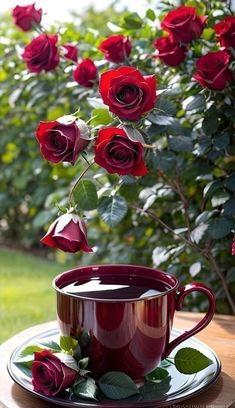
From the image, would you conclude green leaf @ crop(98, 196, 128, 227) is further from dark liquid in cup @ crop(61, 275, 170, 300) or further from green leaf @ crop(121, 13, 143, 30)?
green leaf @ crop(121, 13, 143, 30)

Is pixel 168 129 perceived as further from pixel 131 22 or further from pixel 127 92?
pixel 127 92

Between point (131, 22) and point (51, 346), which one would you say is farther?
point (131, 22)

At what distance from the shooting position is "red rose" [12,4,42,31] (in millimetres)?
1496

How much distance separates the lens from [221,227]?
137 cm

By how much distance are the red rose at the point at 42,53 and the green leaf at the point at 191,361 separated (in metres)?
0.78

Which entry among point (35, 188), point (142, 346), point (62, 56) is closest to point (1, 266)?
point (35, 188)

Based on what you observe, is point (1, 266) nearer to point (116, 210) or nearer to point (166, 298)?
point (116, 210)

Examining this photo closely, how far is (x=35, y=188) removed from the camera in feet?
10.5

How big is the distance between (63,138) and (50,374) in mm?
309


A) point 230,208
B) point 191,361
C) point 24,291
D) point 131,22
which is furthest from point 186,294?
point 24,291

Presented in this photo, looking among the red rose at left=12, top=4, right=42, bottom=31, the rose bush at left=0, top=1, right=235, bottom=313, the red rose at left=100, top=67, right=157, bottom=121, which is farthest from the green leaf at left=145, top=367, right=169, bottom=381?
the red rose at left=12, top=4, right=42, bottom=31

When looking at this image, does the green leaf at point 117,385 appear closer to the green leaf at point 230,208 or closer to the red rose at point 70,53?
the green leaf at point 230,208

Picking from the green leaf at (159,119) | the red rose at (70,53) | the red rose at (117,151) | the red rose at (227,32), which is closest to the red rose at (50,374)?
the red rose at (117,151)

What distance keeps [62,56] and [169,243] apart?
0.54m
